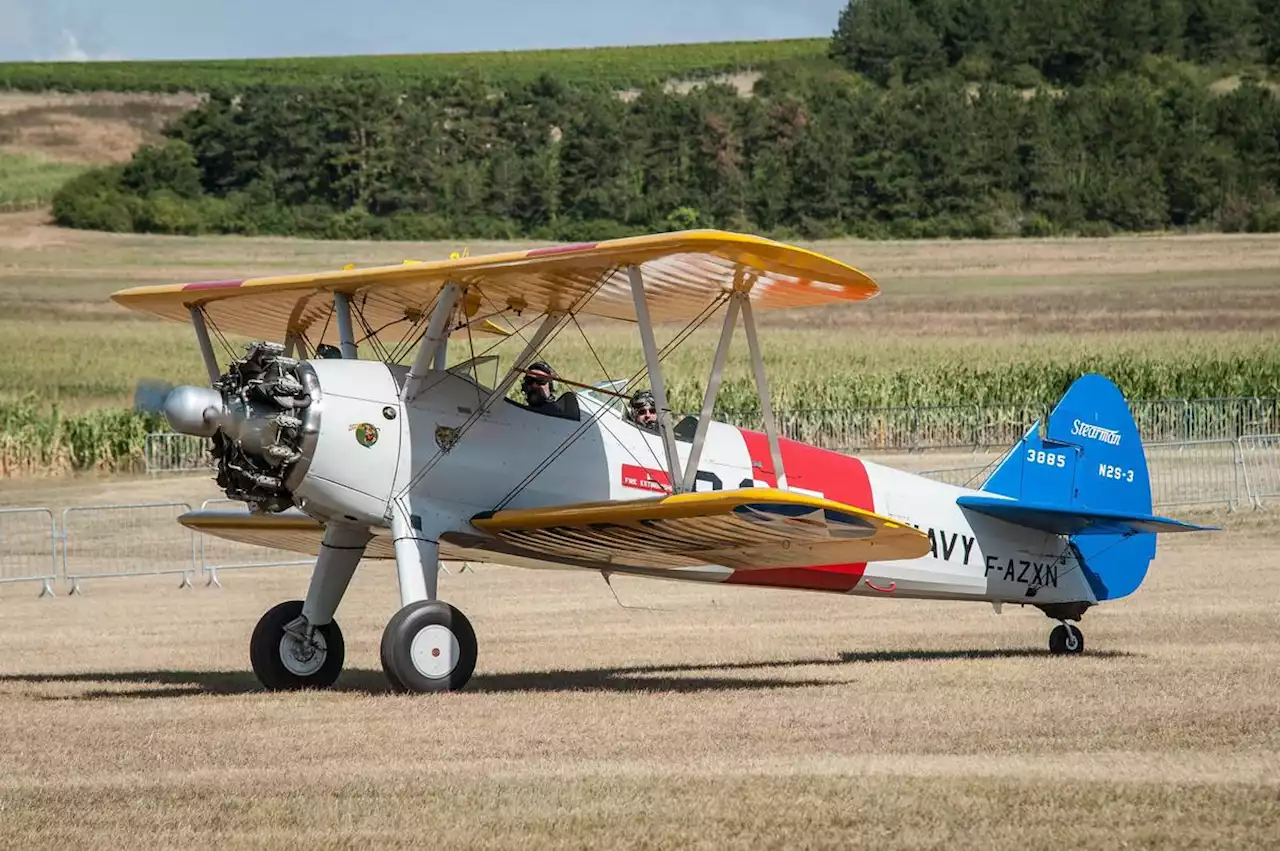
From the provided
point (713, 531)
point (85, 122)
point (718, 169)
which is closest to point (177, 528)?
point (713, 531)

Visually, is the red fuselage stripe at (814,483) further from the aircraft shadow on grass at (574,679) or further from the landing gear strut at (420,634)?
the landing gear strut at (420,634)

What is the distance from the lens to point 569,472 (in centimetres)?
1205

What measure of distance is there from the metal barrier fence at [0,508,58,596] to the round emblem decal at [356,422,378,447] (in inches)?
440

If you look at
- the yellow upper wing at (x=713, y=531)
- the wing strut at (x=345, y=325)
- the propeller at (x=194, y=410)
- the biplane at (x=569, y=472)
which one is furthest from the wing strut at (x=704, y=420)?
the propeller at (x=194, y=410)

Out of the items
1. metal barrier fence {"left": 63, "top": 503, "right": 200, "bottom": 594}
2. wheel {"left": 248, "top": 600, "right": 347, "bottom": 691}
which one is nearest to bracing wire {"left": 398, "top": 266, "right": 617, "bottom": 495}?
wheel {"left": 248, "top": 600, "right": 347, "bottom": 691}

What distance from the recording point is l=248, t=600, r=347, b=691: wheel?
12164 mm

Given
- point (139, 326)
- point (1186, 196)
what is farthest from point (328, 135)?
Answer: point (1186, 196)

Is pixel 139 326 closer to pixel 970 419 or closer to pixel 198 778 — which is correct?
pixel 970 419

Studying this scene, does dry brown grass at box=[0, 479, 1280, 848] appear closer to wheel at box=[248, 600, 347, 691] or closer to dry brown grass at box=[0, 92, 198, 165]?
wheel at box=[248, 600, 347, 691]

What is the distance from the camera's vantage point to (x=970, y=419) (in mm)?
36094

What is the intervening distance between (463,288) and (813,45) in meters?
146

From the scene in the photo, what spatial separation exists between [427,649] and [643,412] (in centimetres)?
228

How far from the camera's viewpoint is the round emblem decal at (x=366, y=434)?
11.3 m

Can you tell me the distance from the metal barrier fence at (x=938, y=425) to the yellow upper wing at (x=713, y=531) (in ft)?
75.2
